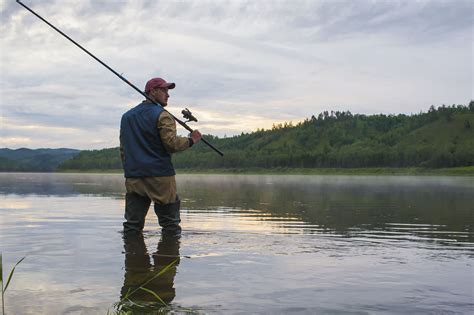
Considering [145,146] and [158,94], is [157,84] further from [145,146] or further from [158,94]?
[145,146]

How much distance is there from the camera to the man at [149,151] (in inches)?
383

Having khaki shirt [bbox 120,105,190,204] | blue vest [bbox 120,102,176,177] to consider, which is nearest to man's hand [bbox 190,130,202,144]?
khaki shirt [bbox 120,105,190,204]

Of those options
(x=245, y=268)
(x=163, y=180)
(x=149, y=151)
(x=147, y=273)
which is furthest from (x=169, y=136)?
(x=147, y=273)

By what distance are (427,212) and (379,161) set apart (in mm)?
179632

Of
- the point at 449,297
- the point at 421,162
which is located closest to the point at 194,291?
the point at 449,297

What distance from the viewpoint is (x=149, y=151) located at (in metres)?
9.80

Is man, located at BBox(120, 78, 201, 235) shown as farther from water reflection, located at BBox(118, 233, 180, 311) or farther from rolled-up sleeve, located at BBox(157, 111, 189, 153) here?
water reflection, located at BBox(118, 233, 180, 311)

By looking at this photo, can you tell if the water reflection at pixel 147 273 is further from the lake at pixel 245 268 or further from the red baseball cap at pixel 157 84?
the red baseball cap at pixel 157 84

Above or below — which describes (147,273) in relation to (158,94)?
below

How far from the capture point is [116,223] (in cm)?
1320

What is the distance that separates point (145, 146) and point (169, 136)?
46 cm

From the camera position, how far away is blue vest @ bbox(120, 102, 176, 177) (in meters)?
9.76

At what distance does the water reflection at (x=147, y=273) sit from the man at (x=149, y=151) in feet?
2.11

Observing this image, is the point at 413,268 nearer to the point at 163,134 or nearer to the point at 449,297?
the point at 449,297
